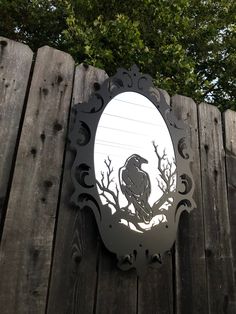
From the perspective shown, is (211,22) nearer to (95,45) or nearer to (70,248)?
(95,45)

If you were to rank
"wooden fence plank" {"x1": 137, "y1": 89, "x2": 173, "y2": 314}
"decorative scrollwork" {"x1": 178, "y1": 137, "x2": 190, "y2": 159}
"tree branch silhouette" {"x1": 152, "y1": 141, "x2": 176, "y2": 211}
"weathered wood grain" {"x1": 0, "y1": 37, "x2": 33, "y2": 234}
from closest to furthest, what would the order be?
"weathered wood grain" {"x1": 0, "y1": 37, "x2": 33, "y2": 234} < "wooden fence plank" {"x1": 137, "y1": 89, "x2": 173, "y2": 314} < "tree branch silhouette" {"x1": 152, "y1": 141, "x2": 176, "y2": 211} < "decorative scrollwork" {"x1": 178, "y1": 137, "x2": 190, "y2": 159}

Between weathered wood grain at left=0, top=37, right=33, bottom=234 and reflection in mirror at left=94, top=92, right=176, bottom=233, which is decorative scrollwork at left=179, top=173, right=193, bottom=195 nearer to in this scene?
reflection in mirror at left=94, top=92, right=176, bottom=233

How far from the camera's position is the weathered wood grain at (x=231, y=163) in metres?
1.68

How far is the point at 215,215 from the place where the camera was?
1635mm

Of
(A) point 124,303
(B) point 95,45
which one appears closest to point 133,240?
(A) point 124,303

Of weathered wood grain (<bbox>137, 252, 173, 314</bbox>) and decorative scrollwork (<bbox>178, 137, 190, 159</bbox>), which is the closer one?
weathered wood grain (<bbox>137, 252, 173, 314</bbox>)

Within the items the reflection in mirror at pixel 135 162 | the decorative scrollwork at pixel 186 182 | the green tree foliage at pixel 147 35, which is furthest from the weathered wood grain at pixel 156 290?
the green tree foliage at pixel 147 35

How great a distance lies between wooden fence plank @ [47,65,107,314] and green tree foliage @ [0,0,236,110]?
91.9 inches

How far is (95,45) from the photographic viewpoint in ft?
11.9

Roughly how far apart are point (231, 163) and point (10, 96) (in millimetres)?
1148

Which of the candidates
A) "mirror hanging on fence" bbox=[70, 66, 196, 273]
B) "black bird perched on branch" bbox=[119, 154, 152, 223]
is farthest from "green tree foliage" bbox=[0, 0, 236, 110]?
"black bird perched on branch" bbox=[119, 154, 152, 223]

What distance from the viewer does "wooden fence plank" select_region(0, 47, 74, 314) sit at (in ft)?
3.70

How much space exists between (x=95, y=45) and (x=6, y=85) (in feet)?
8.03

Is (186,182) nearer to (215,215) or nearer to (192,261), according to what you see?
(215,215)
